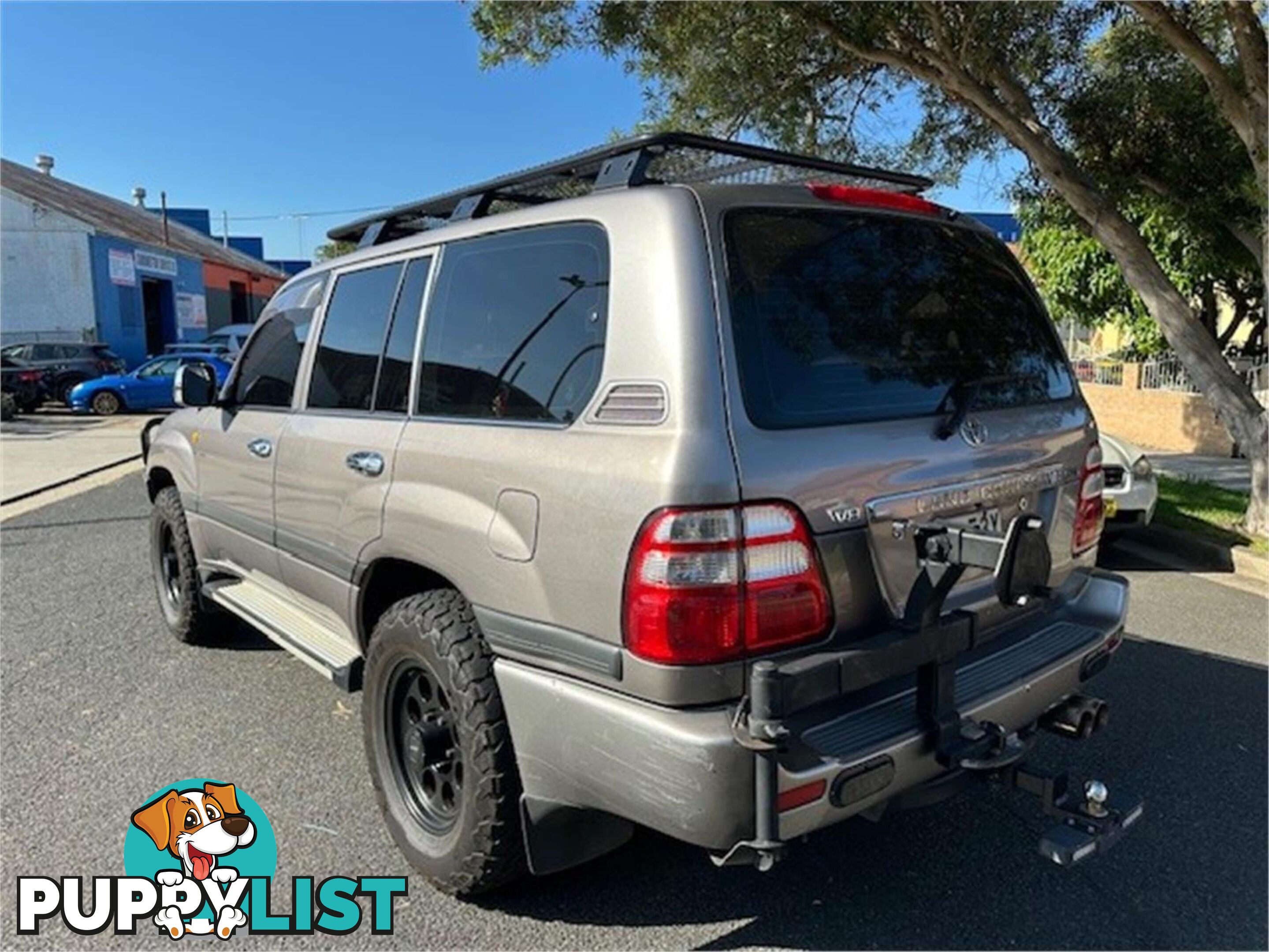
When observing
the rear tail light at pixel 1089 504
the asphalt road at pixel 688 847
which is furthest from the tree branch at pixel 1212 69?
the rear tail light at pixel 1089 504

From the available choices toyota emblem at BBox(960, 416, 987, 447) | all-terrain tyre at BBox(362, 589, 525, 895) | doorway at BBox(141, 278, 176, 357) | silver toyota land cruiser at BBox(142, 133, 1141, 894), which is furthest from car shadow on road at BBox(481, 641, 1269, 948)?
doorway at BBox(141, 278, 176, 357)

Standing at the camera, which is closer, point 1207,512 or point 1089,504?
point 1089,504

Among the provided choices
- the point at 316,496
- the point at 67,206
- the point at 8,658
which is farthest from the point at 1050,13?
the point at 67,206

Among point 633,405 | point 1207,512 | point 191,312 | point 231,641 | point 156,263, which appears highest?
point 156,263

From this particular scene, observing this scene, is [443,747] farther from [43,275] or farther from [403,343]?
[43,275]

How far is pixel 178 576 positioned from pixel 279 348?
1.87 meters

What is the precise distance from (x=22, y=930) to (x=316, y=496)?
1.54 metres

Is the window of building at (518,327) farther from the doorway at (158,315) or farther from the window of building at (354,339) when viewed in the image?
the doorway at (158,315)

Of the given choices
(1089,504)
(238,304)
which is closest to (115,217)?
(238,304)

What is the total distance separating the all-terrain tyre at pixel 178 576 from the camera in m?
4.74

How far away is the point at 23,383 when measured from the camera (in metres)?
19.4

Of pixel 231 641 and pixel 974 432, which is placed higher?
pixel 974 432

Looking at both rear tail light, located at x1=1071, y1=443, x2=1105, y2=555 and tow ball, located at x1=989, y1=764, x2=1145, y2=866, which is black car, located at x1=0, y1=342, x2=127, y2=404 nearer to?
rear tail light, located at x1=1071, y1=443, x2=1105, y2=555

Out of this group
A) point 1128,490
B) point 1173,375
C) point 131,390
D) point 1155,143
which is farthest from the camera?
point 131,390
